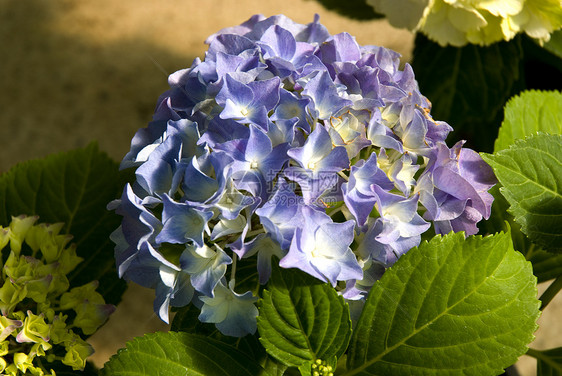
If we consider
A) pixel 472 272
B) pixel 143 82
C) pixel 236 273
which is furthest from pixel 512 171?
pixel 143 82

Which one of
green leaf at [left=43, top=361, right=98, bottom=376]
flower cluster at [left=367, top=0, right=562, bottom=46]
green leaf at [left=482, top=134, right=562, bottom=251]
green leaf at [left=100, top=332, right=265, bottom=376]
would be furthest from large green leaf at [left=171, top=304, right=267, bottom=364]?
flower cluster at [left=367, top=0, right=562, bottom=46]

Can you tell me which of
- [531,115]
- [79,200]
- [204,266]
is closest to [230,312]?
[204,266]

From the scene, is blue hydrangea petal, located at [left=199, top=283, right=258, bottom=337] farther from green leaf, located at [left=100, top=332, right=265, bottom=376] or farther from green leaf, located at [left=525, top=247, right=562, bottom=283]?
green leaf, located at [left=525, top=247, right=562, bottom=283]

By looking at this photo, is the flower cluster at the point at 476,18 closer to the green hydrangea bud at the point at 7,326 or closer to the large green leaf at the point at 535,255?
the large green leaf at the point at 535,255

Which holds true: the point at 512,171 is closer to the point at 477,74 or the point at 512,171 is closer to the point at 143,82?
the point at 477,74

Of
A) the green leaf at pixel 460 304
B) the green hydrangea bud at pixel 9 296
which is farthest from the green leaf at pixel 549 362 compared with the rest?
the green hydrangea bud at pixel 9 296
